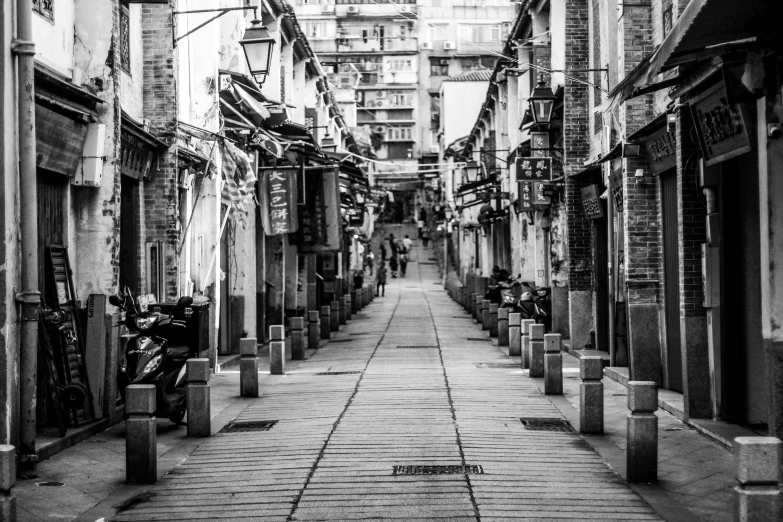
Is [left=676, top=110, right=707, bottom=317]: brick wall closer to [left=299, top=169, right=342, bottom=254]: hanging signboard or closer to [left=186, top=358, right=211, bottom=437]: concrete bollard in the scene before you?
[left=186, top=358, right=211, bottom=437]: concrete bollard

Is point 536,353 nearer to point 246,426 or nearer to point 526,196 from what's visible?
point 246,426

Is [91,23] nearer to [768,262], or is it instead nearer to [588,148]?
[768,262]

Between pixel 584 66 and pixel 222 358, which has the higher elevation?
pixel 584 66

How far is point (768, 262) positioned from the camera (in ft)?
32.3

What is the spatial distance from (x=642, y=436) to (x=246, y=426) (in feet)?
17.1

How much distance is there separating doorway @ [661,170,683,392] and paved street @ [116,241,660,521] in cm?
195

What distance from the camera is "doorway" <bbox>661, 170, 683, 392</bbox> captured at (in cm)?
1547

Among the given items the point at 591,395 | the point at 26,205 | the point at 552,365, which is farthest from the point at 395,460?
the point at 552,365

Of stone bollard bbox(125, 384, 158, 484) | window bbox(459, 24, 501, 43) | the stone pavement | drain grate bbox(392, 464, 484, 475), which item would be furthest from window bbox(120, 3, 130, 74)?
window bbox(459, 24, 501, 43)

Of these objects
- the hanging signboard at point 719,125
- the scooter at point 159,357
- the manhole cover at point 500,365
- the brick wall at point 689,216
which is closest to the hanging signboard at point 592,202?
the manhole cover at point 500,365

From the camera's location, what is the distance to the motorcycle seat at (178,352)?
12.7 m

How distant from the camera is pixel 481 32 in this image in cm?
8062

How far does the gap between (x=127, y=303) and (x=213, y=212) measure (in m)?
7.26

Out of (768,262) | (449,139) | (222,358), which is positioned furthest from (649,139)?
(449,139)
